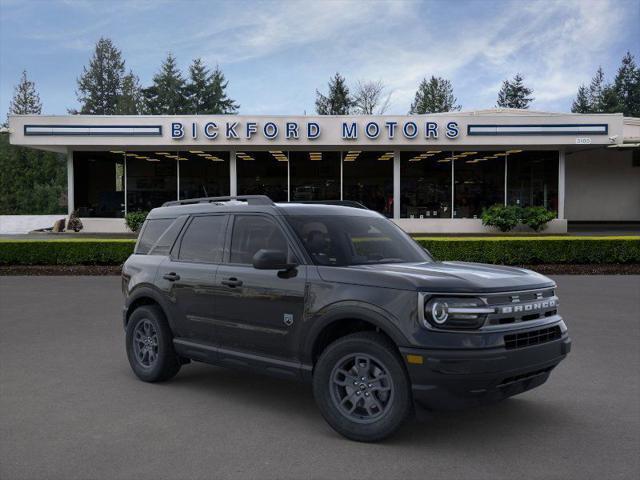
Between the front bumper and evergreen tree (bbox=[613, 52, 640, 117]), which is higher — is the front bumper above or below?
below

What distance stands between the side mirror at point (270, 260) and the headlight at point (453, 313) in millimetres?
1268

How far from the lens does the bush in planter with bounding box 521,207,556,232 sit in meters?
27.1

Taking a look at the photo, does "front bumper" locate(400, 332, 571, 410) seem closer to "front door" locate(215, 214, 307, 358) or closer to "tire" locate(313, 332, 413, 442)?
"tire" locate(313, 332, 413, 442)

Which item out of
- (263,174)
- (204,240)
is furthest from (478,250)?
(263,174)

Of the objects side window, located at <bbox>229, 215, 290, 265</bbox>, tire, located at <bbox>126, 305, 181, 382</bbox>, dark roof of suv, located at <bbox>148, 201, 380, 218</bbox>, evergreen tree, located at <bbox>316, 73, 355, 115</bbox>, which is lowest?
tire, located at <bbox>126, 305, 181, 382</bbox>

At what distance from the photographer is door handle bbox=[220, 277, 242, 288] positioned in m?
5.61

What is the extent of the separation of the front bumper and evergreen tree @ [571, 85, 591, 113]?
87123mm

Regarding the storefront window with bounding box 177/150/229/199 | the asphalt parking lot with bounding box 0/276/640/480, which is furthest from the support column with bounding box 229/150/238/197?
the asphalt parking lot with bounding box 0/276/640/480

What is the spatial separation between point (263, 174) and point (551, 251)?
1561 centimetres

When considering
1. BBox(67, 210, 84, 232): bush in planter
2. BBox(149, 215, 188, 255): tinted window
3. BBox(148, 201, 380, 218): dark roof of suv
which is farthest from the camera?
BBox(67, 210, 84, 232): bush in planter

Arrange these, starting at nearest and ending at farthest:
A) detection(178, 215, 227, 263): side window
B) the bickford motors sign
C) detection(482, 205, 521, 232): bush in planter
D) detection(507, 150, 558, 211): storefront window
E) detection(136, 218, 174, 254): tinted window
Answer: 1. detection(178, 215, 227, 263): side window
2. detection(136, 218, 174, 254): tinted window
3. the bickford motors sign
4. detection(482, 205, 521, 232): bush in planter
5. detection(507, 150, 558, 211): storefront window

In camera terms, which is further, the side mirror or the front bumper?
the side mirror

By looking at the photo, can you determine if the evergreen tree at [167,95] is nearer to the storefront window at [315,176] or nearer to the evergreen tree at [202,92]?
the evergreen tree at [202,92]

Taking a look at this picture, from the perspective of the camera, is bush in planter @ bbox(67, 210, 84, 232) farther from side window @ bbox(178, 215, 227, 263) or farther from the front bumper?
the front bumper
